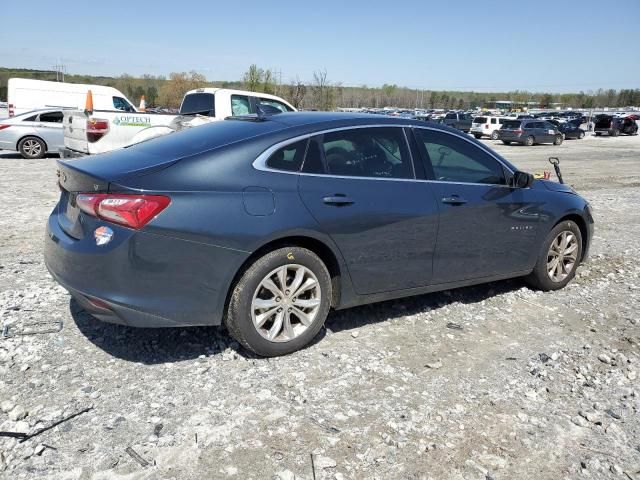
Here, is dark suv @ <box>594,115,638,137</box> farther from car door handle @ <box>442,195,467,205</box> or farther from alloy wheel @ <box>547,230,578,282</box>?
car door handle @ <box>442,195,467,205</box>

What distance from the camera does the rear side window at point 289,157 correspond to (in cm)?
366

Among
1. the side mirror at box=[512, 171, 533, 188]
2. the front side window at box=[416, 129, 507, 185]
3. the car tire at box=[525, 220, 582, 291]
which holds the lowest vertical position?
the car tire at box=[525, 220, 582, 291]

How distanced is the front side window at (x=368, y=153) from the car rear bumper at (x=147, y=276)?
3.31 feet

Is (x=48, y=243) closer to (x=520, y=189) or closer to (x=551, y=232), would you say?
(x=520, y=189)

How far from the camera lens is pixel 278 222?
351 centimetres

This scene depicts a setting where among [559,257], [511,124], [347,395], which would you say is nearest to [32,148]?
[559,257]

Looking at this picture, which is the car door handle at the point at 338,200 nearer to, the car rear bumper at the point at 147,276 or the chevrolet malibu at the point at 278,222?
the chevrolet malibu at the point at 278,222

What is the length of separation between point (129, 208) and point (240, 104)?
10305 mm

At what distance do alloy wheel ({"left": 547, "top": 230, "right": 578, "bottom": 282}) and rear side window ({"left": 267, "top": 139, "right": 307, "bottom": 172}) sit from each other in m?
2.82

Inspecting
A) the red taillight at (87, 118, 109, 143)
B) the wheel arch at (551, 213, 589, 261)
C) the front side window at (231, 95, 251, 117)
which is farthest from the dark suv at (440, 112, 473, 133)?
the wheel arch at (551, 213, 589, 261)

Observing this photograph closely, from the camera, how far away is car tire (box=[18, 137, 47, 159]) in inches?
623

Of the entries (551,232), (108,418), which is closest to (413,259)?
(551,232)

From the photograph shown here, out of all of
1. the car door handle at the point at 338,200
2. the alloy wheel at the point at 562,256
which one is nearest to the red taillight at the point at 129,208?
the car door handle at the point at 338,200

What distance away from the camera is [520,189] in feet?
16.0
